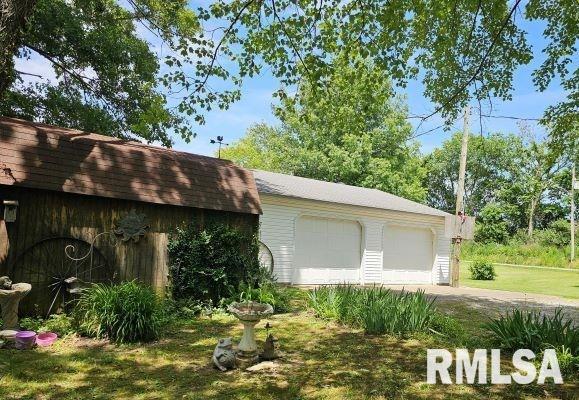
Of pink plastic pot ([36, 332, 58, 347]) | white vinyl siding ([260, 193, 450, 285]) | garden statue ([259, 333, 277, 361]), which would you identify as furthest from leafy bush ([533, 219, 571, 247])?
pink plastic pot ([36, 332, 58, 347])

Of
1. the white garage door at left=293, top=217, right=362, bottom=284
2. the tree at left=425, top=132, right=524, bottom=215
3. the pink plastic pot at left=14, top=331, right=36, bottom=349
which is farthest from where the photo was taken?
the tree at left=425, top=132, right=524, bottom=215

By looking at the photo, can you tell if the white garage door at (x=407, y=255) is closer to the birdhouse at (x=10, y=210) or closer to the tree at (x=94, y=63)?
the tree at (x=94, y=63)

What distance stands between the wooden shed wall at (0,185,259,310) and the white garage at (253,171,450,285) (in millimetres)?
4982

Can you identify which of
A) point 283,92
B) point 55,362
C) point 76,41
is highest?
point 76,41

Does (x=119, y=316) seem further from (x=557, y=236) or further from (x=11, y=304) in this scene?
(x=557, y=236)

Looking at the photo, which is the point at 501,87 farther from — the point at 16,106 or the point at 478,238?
the point at 478,238

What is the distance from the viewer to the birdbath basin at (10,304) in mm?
6531

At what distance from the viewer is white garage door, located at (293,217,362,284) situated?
15.1 metres

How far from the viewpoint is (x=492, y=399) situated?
4.53m

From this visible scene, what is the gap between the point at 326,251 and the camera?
15758 millimetres

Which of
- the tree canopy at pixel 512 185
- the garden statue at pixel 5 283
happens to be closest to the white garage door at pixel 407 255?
the garden statue at pixel 5 283

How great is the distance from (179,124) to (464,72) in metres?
9.05

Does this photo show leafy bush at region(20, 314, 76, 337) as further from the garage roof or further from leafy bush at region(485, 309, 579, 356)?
the garage roof

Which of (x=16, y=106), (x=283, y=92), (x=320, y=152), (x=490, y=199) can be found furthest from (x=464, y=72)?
(x=490, y=199)
